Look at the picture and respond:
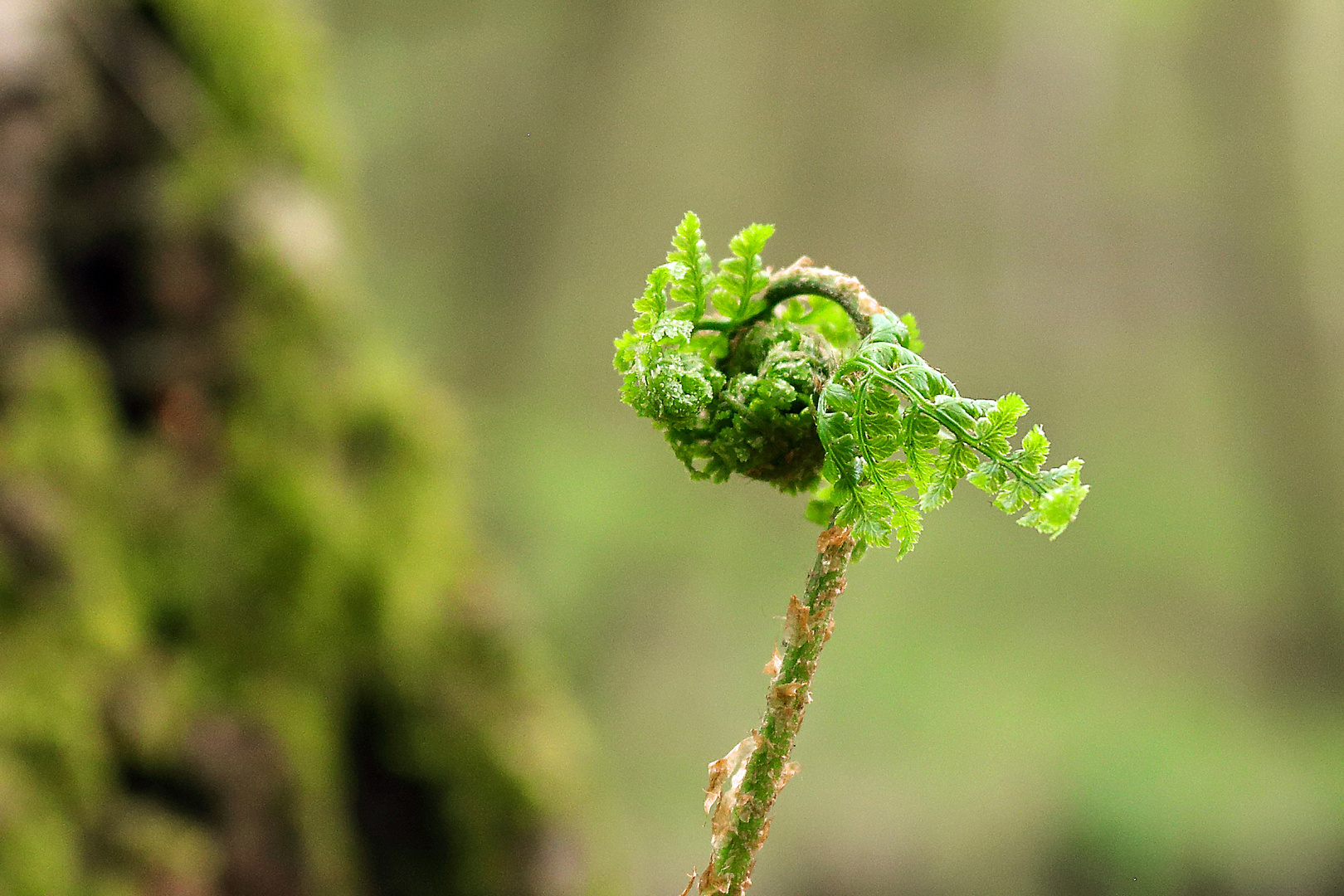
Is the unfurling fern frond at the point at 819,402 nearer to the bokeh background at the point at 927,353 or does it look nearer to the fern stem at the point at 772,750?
the fern stem at the point at 772,750

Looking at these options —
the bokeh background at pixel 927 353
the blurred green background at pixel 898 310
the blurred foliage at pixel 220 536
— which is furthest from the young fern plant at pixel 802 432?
the blurred green background at pixel 898 310

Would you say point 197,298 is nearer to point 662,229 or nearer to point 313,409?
point 313,409

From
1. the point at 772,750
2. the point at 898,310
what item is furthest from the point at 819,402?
the point at 898,310

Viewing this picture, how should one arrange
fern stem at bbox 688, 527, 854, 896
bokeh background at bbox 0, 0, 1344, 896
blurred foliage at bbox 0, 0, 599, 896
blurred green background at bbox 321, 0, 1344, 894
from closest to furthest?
fern stem at bbox 688, 527, 854, 896 → blurred foliage at bbox 0, 0, 599, 896 → bokeh background at bbox 0, 0, 1344, 896 → blurred green background at bbox 321, 0, 1344, 894

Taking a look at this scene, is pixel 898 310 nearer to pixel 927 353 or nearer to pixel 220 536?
pixel 927 353

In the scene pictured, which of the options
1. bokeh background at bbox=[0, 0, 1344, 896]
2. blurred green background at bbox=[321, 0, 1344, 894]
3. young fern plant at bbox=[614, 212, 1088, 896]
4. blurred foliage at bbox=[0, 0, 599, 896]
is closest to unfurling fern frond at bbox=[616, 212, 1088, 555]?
young fern plant at bbox=[614, 212, 1088, 896]

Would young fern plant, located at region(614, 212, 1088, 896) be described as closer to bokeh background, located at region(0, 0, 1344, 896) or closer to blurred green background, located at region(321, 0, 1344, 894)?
bokeh background, located at region(0, 0, 1344, 896)
